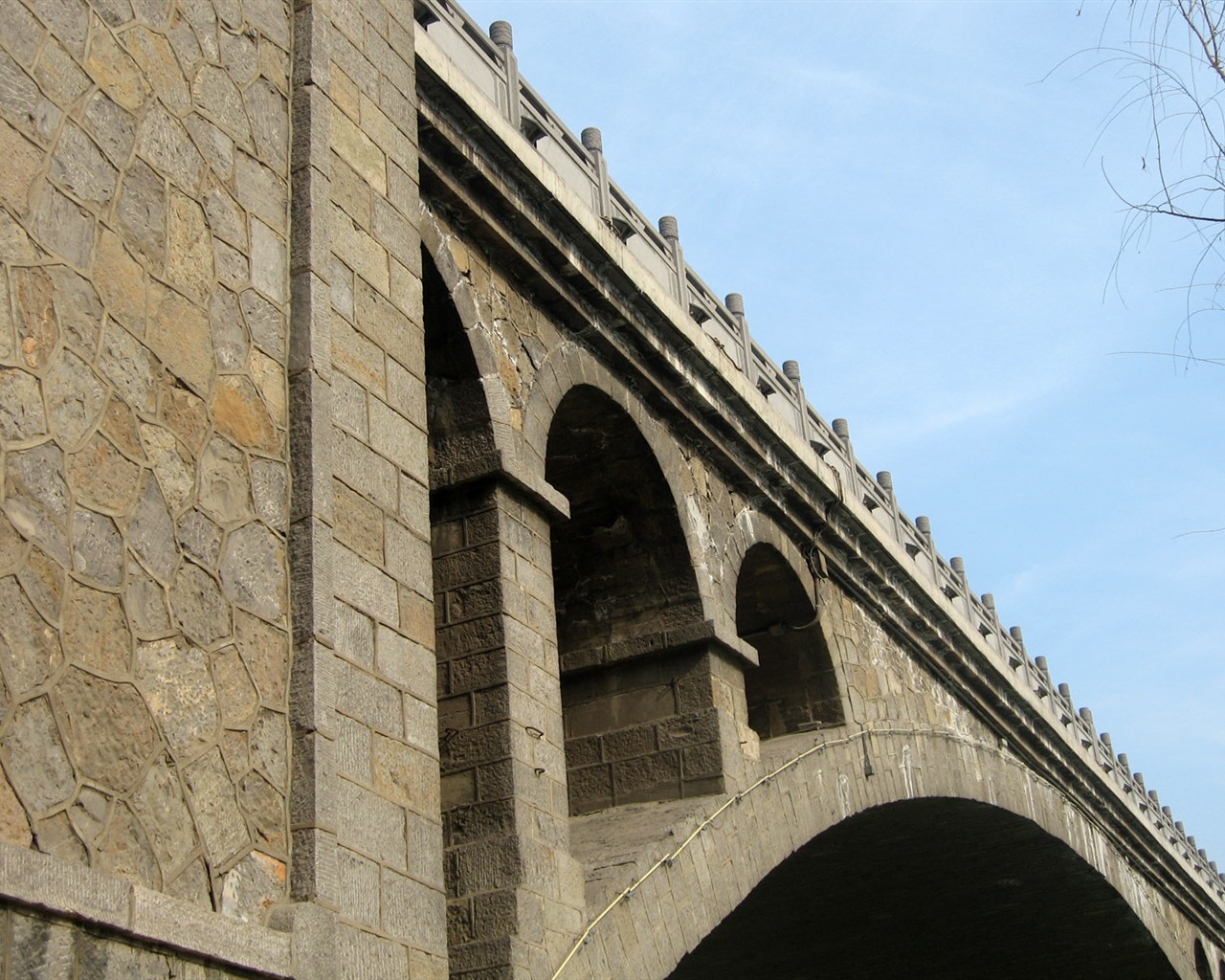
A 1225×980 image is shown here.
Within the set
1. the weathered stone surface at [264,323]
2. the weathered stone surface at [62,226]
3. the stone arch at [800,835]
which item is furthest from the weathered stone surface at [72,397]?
the stone arch at [800,835]

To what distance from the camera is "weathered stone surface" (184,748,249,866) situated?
15.5ft

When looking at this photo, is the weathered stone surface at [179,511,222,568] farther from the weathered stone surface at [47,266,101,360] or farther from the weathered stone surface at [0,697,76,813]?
the weathered stone surface at [0,697,76,813]

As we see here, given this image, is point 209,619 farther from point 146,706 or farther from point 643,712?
point 643,712

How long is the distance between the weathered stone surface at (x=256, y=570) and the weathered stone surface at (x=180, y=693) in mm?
301

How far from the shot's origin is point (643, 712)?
10258mm

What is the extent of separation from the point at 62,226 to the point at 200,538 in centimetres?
103

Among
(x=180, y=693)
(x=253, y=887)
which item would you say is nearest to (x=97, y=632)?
(x=180, y=693)

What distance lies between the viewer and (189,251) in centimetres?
546

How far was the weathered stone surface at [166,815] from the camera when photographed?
14.9 ft

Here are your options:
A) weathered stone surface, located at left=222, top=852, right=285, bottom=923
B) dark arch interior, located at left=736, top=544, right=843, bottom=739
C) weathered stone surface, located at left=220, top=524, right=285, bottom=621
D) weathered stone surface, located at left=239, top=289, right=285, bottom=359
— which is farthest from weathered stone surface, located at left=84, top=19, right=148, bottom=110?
dark arch interior, located at left=736, top=544, right=843, bottom=739

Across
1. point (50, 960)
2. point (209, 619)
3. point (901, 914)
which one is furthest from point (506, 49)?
point (901, 914)

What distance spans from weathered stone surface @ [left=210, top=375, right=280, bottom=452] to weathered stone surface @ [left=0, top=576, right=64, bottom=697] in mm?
1137

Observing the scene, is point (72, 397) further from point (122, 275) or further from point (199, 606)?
point (199, 606)

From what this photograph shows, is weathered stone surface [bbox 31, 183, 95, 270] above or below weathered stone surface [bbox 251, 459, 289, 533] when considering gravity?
above
